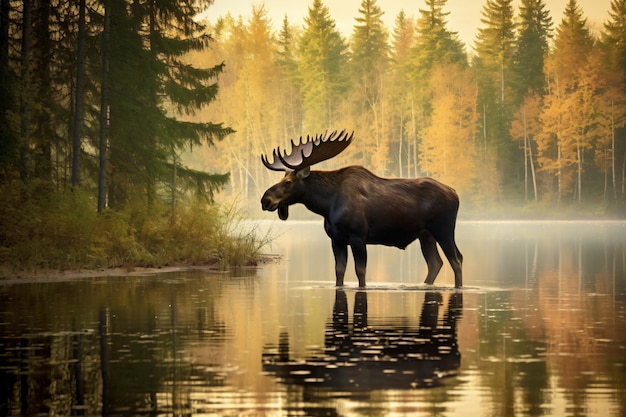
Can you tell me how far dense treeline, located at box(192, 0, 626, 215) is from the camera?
8294 centimetres

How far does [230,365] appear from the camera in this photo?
458 inches

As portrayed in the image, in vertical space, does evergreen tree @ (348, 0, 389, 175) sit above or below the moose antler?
above

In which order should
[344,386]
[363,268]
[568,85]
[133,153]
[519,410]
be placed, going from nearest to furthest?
[519,410]
[344,386]
[363,268]
[133,153]
[568,85]

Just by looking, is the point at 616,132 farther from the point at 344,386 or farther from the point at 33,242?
the point at 344,386

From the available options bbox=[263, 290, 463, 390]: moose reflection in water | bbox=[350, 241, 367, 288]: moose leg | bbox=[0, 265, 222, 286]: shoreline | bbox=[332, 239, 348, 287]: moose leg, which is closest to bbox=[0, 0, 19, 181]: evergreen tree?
bbox=[0, 265, 222, 286]: shoreline

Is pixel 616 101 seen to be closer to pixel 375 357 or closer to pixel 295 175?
pixel 295 175

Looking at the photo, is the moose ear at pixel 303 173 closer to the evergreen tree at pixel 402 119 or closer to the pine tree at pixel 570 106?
the pine tree at pixel 570 106

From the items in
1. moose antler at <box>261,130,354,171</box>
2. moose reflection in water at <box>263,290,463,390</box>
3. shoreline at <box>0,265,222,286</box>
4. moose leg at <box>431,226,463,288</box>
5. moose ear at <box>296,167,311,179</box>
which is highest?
moose antler at <box>261,130,354,171</box>

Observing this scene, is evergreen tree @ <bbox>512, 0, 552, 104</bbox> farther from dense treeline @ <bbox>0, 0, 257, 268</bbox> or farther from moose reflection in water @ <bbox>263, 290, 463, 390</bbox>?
moose reflection in water @ <bbox>263, 290, 463, 390</bbox>

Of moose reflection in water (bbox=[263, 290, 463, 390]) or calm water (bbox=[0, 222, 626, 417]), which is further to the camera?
moose reflection in water (bbox=[263, 290, 463, 390])

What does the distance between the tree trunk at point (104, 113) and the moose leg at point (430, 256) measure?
31.1 feet

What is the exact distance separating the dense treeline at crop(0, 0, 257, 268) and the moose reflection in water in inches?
442

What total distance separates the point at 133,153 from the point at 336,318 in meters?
16.5

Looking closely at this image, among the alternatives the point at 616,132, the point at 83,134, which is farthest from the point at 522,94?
the point at 83,134
